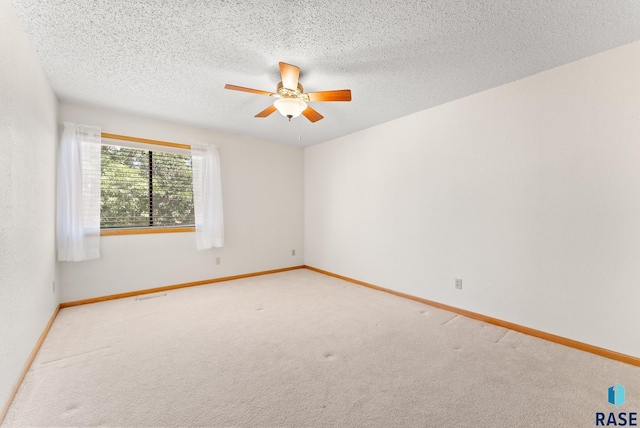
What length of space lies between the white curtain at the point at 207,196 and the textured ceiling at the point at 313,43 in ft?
3.78

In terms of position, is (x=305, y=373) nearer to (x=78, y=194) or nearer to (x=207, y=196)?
(x=207, y=196)

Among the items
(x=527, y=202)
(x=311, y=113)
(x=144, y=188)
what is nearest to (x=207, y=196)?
(x=144, y=188)

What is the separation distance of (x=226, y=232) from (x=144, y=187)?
134 cm

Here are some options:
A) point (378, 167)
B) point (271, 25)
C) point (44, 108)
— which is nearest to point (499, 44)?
point (271, 25)

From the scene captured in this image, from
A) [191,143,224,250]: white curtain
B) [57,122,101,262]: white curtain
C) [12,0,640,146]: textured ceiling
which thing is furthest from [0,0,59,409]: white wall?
[191,143,224,250]: white curtain

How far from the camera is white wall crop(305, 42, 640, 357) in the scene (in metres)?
2.13

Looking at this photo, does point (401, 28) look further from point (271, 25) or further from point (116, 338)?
point (116, 338)

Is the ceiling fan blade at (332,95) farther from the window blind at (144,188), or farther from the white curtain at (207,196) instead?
the window blind at (144,188)

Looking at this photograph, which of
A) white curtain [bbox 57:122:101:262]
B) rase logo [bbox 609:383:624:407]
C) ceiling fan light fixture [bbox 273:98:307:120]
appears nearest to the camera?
rase logo [bbox 609:383:624:407]

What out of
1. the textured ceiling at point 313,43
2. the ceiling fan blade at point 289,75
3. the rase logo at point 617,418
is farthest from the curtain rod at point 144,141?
the rase logo at point 617,418

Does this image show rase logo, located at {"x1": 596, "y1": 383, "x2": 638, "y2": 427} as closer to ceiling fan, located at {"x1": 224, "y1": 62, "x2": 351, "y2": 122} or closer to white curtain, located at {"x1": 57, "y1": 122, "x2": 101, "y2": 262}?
ceiling fan, located at {"x1": 224, "y1": 62, "x2": 351, "y2": 122}

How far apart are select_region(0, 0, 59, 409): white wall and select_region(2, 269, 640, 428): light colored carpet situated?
0.31m

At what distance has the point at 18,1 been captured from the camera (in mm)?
1656

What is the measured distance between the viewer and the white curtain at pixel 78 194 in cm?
311
